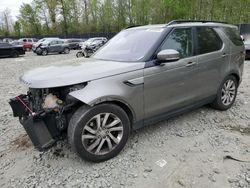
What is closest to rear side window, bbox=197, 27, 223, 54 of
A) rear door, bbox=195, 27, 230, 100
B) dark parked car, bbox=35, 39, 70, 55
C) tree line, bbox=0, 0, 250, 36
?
rear door, bbox=195, 27, 230, 100

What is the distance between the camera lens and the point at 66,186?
96.4 inches

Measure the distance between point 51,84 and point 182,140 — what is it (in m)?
2.05

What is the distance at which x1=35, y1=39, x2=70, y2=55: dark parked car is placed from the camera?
20172mm

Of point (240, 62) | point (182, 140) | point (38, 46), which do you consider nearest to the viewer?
point (182, 140)

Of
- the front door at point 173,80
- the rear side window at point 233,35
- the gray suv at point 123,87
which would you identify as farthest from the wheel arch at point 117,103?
the rear side window at point 233,35

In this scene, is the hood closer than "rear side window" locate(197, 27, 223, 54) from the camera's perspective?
Yes

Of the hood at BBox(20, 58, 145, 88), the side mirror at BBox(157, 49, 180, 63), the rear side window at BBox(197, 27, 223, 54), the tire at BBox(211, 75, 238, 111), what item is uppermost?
the rear side window at BBox(197, 27, 223, 54)

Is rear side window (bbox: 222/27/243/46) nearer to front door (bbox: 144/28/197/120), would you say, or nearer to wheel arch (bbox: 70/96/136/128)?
front door (bbox: 144/28/197/120)

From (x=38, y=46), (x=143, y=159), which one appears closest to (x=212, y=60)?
(x=143, y=159)

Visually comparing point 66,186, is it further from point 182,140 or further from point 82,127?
point 182,140

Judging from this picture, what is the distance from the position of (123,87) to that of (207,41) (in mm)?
1931

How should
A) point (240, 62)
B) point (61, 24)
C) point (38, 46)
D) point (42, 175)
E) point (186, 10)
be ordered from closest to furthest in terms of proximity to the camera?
point (42, 175) → point (240, 62) → point (38, 46) → point (186, 10) → point (61, 24)

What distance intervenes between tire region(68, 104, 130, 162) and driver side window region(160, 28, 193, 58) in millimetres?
1246

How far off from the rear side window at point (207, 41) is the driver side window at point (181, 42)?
20 centimetres
